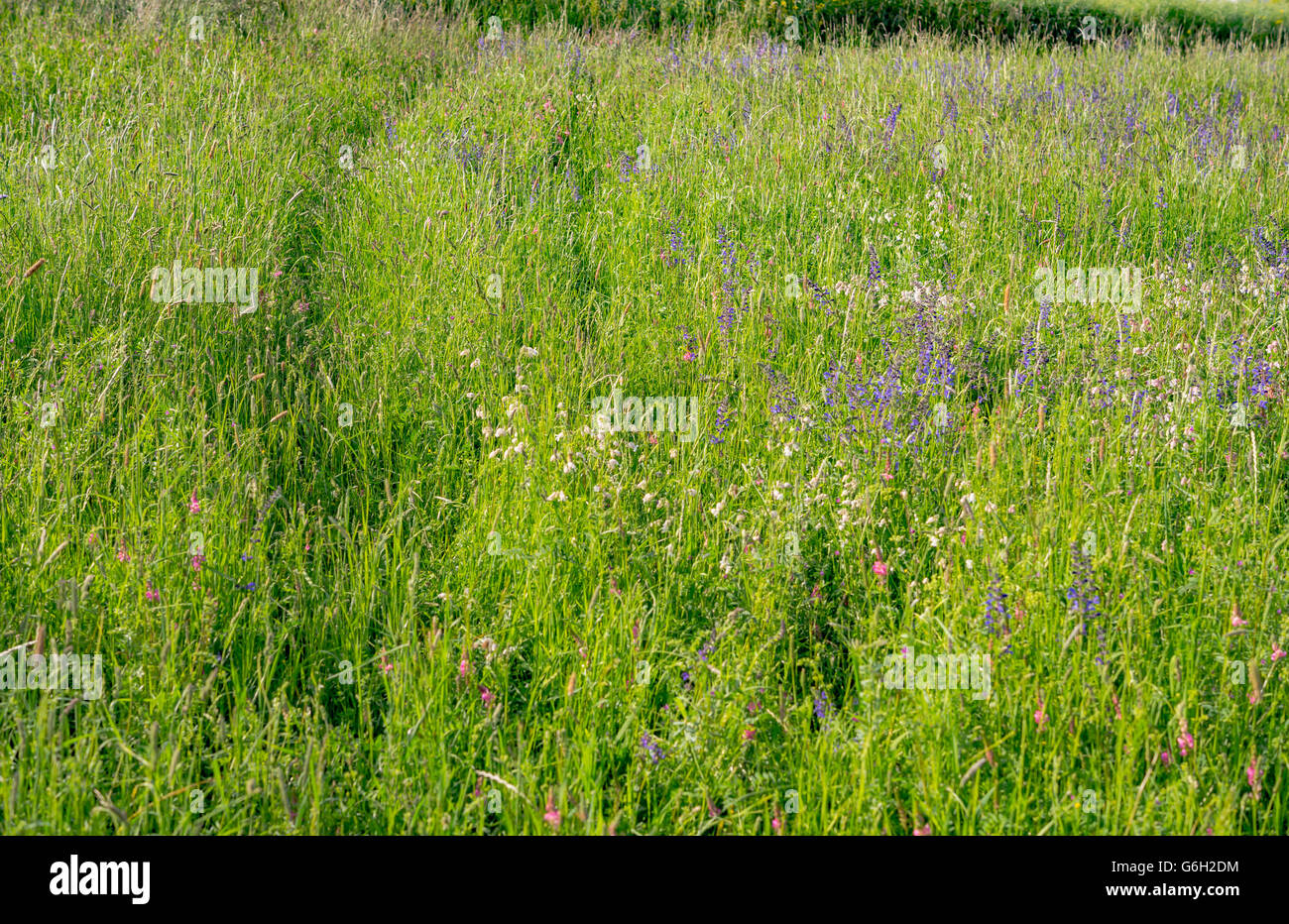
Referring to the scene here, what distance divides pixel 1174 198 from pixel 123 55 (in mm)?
7235

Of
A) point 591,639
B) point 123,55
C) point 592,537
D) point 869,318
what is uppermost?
point 123,55

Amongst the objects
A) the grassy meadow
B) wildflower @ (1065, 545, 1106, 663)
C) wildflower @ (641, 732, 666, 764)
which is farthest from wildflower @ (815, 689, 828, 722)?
wildflower @ (1065, 545, 1106, 663)

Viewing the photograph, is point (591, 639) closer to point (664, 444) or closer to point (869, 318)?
point (664, 444)

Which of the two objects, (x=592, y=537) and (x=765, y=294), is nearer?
(x=592, y=537)

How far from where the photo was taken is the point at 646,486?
2750 mm

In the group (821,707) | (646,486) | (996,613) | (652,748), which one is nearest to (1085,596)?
(996,613)

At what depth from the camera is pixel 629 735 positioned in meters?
2.08

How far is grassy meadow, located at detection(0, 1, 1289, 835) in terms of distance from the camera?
1.90 metres

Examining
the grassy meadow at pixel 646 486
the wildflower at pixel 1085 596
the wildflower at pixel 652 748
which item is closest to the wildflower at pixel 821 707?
the grassy meadow at pixel 646 486

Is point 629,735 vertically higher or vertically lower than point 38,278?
lower

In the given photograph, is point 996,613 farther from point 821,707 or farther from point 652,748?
point 652,748

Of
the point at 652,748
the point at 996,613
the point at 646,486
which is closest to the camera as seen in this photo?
the point at 652,748
